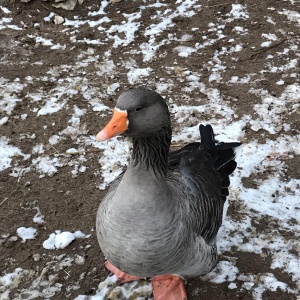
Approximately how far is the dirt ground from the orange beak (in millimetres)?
1596

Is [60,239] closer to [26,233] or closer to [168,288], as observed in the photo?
[26,233]

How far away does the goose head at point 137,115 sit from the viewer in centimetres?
254

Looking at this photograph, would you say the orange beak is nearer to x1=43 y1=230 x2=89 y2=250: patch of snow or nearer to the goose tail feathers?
the goose tail feathers

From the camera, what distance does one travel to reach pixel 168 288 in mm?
3496

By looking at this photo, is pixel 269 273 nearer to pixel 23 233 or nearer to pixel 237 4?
pixel 23 233

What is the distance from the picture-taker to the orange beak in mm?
2488

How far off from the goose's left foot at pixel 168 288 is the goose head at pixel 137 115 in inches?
55.2

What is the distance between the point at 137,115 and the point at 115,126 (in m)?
0.15

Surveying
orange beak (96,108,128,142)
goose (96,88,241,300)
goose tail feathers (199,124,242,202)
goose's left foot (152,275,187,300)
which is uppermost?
orange beak (96,108,128,142)

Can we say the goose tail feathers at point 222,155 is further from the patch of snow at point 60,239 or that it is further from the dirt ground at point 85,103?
the patch of snow at point 60,239

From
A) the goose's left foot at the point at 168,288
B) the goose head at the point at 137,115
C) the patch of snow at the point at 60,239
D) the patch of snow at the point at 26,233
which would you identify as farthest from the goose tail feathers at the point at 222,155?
the patch of snow at the point at 26,233

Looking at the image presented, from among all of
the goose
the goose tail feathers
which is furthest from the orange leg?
the goose tail feathers

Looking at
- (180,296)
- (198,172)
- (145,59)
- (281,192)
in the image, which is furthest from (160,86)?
(180,296)

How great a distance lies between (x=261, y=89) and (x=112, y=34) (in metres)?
2.36
